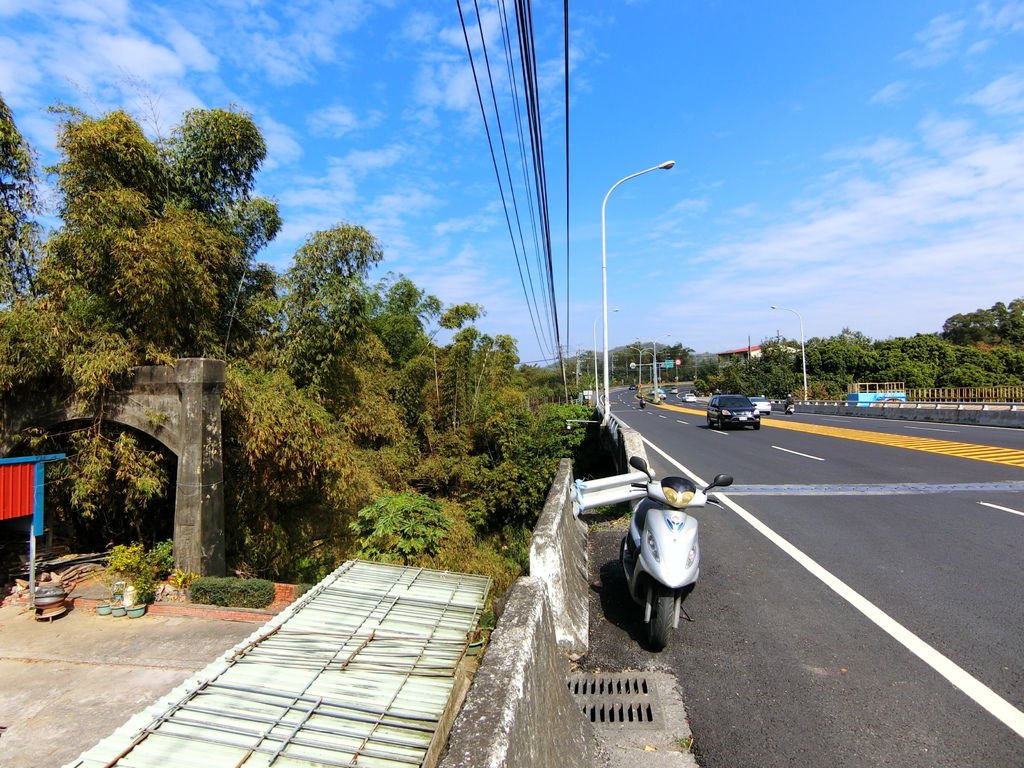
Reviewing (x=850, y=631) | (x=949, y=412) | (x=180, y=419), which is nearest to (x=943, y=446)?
(x=949, y=412)

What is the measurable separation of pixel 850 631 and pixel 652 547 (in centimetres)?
156

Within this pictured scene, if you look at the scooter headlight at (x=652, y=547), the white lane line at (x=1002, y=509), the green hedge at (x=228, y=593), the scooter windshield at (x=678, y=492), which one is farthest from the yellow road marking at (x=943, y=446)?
the green hedge at (x=228, y=593)

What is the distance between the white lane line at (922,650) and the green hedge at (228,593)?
6438 mm

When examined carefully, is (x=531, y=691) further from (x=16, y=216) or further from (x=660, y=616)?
(x=16, y=216)

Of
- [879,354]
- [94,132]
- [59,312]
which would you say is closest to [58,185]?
[94,132]

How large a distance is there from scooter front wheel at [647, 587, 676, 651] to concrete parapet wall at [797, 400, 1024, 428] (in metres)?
23.3

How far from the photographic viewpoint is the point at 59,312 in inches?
301

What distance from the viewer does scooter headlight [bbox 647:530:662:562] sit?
4.16m

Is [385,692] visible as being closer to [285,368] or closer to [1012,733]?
[1012,733]

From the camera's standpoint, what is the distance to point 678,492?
4.35 m

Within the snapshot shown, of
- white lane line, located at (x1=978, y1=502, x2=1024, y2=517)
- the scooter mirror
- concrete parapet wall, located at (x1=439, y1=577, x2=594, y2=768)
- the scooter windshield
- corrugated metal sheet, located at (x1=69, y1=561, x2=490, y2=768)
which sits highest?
the scooter mirror


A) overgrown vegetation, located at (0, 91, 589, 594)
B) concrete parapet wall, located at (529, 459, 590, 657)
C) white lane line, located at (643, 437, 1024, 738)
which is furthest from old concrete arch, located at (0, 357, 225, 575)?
white lane line, located at (643, 437, 1024, 738)

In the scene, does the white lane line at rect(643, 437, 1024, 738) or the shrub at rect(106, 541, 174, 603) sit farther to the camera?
the shrub at rect(106, 541, 174, 603)

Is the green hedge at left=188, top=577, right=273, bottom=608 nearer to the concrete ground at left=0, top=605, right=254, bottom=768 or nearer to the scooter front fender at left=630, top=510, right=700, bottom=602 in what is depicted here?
the concrete ground at left=0, top=605, right=254, bottom=768
